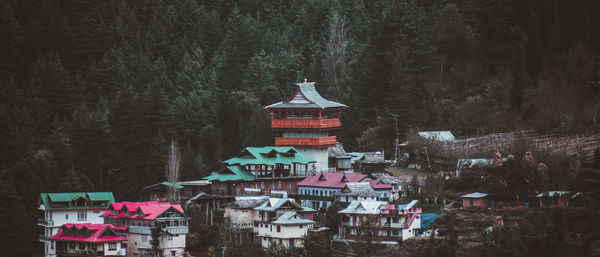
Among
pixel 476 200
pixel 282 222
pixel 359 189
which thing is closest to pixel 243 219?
pixel 282 222

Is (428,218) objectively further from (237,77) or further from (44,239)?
(237,77)

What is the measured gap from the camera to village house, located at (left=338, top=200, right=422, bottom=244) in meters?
63.1

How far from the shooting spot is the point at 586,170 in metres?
63.7

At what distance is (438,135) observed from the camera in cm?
7988

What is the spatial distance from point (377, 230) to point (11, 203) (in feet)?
90.7

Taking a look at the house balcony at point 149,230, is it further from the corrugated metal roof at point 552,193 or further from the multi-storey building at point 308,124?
the corrugated metal roof at point 552,193

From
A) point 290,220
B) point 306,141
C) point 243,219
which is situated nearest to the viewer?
point 290,220

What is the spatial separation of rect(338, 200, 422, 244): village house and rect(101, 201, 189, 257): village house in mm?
11173

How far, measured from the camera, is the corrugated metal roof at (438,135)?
7881 centimetres

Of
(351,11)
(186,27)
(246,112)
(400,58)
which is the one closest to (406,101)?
(400,58)

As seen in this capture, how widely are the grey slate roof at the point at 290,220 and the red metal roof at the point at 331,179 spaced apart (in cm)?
604

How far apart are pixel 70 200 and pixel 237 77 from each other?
2997 centimetres

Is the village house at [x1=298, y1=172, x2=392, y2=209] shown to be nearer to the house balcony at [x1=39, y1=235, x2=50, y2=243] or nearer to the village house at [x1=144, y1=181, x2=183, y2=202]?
the village house at [x1=144, y1=181, x2=183, y2=202]

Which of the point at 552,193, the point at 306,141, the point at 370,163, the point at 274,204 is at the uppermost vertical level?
the point at 306,141
